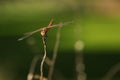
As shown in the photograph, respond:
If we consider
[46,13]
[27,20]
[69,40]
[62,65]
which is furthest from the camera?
[46,13]

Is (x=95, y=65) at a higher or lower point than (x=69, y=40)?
higher

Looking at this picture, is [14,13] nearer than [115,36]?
No

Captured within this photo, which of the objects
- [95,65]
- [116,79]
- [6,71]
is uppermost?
[6,71]

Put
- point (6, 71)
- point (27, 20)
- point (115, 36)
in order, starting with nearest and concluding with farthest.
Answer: point (6, 71) < point (115, 36) < point (27, 20)

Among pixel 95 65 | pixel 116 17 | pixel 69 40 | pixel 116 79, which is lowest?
pixel 116 17

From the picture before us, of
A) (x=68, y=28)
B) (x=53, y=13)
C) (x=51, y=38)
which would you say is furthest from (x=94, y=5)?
(x=51, y=38)

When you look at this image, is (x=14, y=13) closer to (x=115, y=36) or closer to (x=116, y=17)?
(x=116, y=17)

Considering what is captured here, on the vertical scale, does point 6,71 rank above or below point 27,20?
above

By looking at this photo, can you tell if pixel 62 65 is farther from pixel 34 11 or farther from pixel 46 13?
pixel 34 11

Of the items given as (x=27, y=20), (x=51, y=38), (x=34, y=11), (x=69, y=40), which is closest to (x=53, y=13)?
(x=27, y=20)
